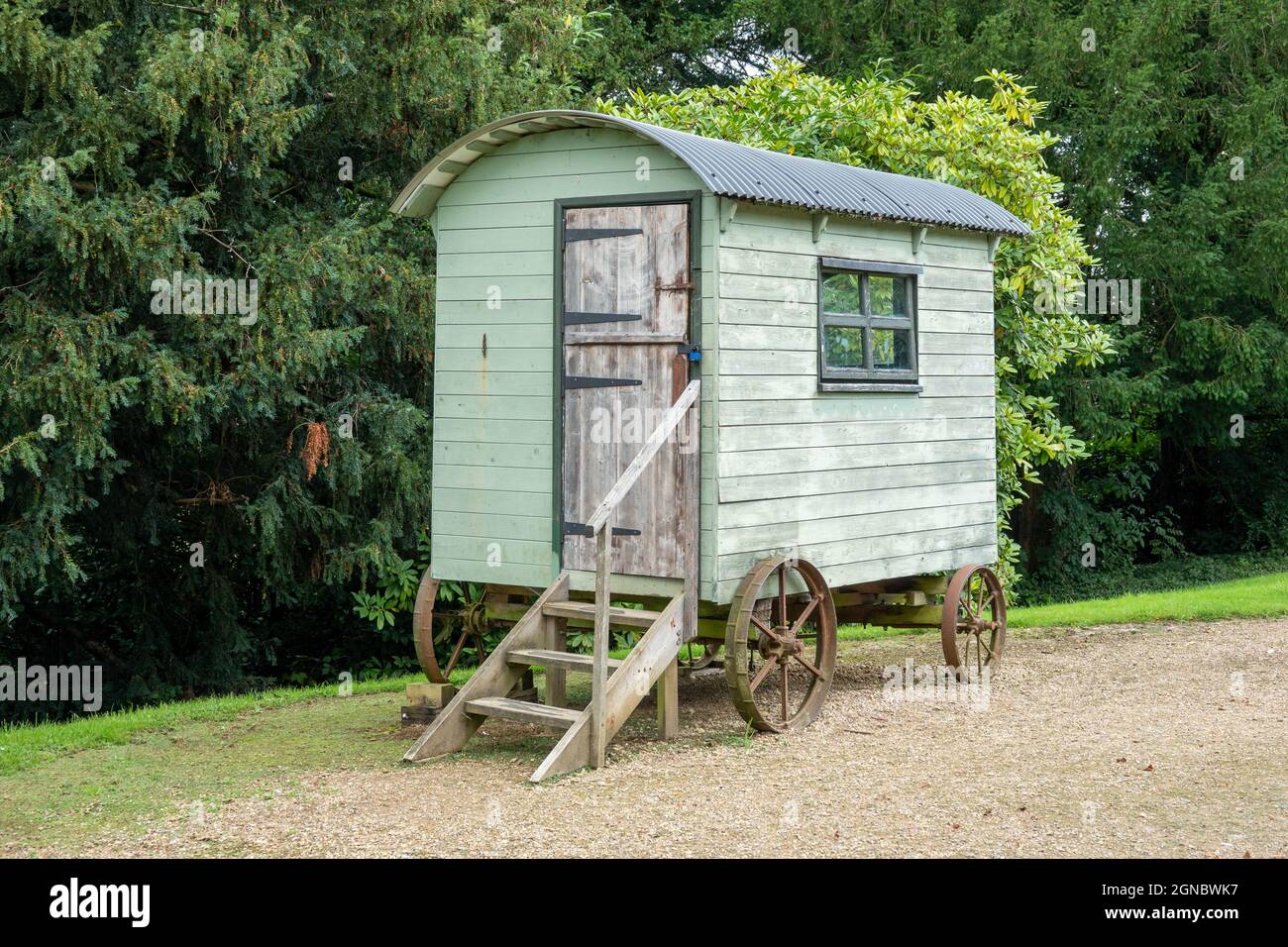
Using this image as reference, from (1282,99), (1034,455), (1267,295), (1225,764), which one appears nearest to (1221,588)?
(1034,455)

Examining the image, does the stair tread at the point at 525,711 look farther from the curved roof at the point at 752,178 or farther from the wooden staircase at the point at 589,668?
the curved roof at the point at 752,178

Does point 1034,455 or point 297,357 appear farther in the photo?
point 1034,455

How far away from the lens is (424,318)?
42.6 feet

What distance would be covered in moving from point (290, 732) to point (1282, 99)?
15657mm

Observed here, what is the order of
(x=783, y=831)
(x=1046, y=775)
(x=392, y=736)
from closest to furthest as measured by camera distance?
(x=783, y=831) → (x=1046, y=775) → (x=392, y=736)

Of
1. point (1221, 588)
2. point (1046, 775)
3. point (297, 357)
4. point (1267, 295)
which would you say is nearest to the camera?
point (1046, 775)

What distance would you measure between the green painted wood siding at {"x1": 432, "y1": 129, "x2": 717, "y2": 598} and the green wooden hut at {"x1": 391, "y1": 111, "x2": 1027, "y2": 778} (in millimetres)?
13

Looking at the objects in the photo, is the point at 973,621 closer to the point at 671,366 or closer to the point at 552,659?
the point at 671,366

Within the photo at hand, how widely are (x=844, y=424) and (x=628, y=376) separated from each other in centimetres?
154

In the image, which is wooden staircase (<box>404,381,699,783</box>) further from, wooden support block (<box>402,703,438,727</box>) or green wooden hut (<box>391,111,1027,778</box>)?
wooden support block (<box>402,703,438,727</box>)

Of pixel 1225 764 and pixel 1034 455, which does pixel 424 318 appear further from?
pixel 1225 764

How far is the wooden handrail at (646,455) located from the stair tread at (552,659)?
71cm

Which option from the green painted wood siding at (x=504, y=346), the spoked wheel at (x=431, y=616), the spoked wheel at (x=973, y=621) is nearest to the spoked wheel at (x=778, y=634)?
the spoked wheel at (x=973, y=621)

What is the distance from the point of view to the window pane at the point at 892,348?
380 inches
